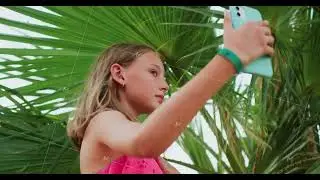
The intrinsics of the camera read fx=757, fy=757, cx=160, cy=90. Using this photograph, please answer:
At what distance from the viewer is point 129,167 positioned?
2.69m

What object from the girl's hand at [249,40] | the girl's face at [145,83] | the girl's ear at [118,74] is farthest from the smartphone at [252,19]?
the girl's ear at [118,74]

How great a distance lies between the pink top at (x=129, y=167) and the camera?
2.68 metres

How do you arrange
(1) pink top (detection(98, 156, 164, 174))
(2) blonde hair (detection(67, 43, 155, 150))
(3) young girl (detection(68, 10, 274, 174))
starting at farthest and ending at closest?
(2) blonde hair (detection(67, 43, 155, 150)) < (1) pink top (detection(98, 156, 164, 174)) < (3) young girl (detection(68, 10, 274, 174))

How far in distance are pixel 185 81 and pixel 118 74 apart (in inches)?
10.0

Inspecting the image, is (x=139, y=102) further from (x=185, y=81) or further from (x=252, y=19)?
(x=252, y=19)

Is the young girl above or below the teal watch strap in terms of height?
below

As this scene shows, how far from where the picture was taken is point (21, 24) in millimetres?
2977

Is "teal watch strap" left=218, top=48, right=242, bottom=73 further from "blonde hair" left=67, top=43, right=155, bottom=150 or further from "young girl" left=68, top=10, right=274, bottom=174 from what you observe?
"blonde hair" left=67, top=43, right=155, bottom=150

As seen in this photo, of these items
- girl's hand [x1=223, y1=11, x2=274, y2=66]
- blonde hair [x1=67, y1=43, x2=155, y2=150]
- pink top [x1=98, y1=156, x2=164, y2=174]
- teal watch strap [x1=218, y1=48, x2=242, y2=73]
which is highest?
girl's hand [x1=223, y1=11, x2=274, y2=66]

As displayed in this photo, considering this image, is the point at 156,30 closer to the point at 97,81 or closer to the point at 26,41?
the point at 97,81

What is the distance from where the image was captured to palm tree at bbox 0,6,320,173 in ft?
9.23

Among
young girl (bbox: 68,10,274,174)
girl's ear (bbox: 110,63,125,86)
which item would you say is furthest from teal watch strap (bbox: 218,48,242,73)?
girl's ear (bbox: 110,63,125,86)
